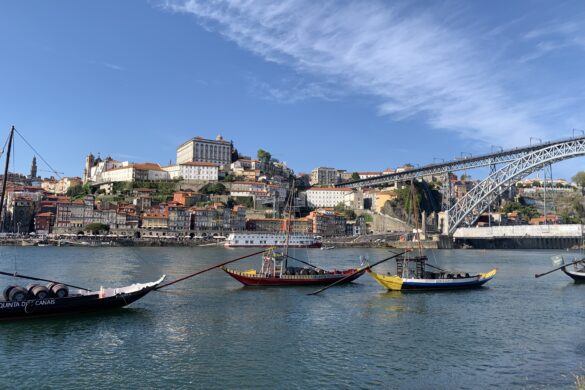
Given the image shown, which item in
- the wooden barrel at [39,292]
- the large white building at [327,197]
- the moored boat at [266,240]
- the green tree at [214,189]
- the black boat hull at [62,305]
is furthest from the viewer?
the large white building at [327,197]

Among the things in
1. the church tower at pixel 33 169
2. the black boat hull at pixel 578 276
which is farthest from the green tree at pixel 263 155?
the black boat hull at pixel 578 276

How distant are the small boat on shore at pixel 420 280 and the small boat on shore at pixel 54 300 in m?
12.1

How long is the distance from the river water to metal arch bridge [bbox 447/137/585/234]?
42612 millimetres

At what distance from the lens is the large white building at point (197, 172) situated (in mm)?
105375

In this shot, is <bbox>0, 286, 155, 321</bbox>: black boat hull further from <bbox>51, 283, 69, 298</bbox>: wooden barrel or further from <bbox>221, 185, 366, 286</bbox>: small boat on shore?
<bbox>221, 185, 366, 286</bbox>: small boat on shore

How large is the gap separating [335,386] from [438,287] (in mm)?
16744

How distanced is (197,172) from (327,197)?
98.5 ft

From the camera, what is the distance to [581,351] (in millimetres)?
13898

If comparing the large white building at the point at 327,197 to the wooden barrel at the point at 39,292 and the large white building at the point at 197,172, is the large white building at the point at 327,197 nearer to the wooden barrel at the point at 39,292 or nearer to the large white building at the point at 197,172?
the large white building at the point at 197,172

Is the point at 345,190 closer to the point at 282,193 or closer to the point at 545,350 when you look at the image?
the point at 282,193

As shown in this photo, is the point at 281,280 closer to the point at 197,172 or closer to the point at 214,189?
the point at 214,189

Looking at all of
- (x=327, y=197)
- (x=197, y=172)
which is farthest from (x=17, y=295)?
(x=327, y=197)

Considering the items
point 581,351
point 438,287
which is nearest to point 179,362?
point 581,351

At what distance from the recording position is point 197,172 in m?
106
